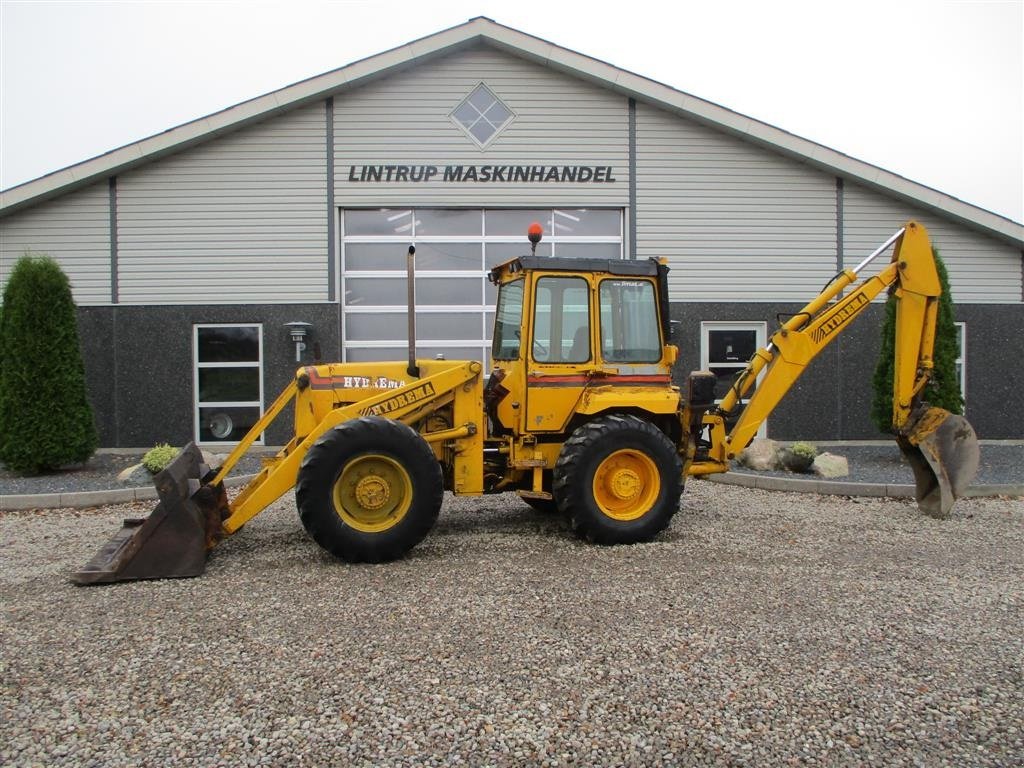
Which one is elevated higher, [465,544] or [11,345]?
[11,345]

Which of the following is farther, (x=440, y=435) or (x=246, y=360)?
(x=246, y=360)

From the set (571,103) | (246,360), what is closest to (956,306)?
(571,103)

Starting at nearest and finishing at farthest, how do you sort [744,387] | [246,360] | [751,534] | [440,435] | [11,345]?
[440,435], [751,534], [744,387], [11,345], [246,360]

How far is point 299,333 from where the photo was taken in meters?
13.6

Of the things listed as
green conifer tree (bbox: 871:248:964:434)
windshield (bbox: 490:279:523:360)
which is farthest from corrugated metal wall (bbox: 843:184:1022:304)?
windshield (bbox: 490:279:523:360)

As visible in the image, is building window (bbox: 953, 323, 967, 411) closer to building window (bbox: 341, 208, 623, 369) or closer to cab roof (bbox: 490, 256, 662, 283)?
building window (bbox: 341, 208, 623, 369)

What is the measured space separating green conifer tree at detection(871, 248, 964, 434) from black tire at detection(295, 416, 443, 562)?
Result: 8184 millimetres

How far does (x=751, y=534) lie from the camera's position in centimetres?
759

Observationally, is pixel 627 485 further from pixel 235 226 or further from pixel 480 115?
pixel 235 226

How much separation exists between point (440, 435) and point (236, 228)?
8.79 meters

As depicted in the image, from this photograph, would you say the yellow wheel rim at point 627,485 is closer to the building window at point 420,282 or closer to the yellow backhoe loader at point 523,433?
the yellow backhoe loader at point 523,433

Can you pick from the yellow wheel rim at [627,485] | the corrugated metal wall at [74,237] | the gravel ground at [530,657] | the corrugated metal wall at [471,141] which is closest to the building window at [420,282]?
the corrugated metal wall at [471,141]

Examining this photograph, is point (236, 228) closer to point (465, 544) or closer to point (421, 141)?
point (421, 141)

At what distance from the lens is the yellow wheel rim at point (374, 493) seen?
6.52 metres
